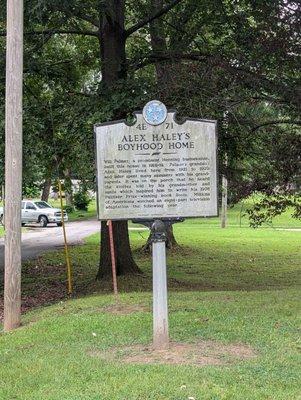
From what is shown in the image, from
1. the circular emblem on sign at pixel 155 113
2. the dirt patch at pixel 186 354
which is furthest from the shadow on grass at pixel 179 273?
the circular emblem on sign at pixel 155 113

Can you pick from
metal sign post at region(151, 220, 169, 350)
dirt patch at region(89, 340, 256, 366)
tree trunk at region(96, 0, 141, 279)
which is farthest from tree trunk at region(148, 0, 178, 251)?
dirt patch at region(89, 340, 256, 366)

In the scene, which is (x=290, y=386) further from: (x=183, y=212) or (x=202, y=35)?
(x=202, y=35)

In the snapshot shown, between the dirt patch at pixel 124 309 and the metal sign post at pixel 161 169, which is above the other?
the metal sign post at pixel 161 169

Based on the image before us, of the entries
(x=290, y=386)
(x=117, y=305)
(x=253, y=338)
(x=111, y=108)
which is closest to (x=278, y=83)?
(x=111, y=108)

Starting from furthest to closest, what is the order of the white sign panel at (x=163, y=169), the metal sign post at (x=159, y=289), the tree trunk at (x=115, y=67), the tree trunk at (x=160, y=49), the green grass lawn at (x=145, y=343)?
the tree trunk at (x=115, y=67) → the tree trunk at (x=160, y=49) → the white sign panel at (x=163, y=169) → the metal sign post at (x=159, y=289) → the green grass lawn at (x=145, y=343)

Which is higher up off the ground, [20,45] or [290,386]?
[20,45]

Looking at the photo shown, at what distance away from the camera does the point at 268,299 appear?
9.36 meters

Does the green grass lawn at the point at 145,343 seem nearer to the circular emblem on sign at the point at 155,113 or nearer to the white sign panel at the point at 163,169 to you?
the white sign panel at the point at 163,169

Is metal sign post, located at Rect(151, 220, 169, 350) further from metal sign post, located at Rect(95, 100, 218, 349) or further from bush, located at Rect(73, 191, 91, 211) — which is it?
bush, located at Rect(73, 191, 91, 211)

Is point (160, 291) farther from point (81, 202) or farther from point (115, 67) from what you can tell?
point (81, 202)

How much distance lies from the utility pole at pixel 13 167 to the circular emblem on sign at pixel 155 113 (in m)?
2.77

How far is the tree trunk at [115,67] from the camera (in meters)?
13.2

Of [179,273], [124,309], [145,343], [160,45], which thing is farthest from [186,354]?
[160,45]

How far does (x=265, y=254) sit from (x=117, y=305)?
13988mm
